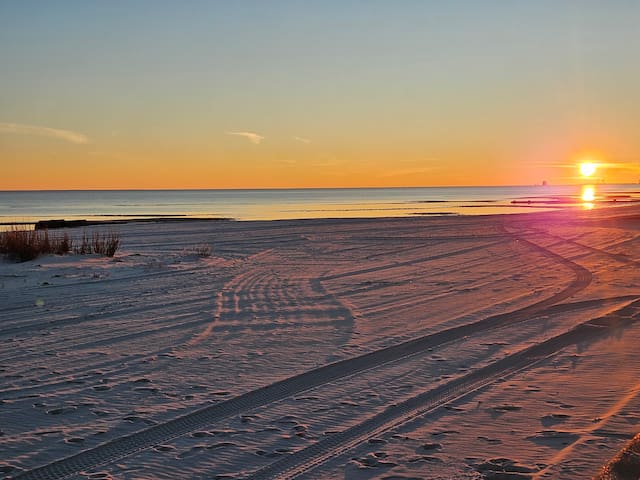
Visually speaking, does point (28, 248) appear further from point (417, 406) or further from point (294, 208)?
point (294, 208)

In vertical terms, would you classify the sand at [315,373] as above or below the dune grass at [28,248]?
below

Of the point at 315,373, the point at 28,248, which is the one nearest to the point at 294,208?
the point at 28,248

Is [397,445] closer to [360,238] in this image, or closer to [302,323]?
[302,323]

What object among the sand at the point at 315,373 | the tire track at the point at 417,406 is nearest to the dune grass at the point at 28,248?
the sand at the point at 315,373

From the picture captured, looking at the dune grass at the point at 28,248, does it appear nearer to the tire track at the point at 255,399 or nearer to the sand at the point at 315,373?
the sand at the point at 315,373

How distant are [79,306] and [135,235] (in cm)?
1597

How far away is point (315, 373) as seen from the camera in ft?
21.3

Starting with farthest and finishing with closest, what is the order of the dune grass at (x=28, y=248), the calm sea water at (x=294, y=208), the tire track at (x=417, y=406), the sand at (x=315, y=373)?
the calm sea water at (x=294, y=208) → the dune grass at (x=28, y=248) → the sand at (x=315, y=373) → the tire track at (x=417, y=406)

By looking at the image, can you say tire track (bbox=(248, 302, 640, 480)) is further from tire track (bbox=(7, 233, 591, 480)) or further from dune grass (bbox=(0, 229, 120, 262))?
dune grass (bbox=(0, 229, 120, 262))

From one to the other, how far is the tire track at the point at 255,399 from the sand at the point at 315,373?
0.02 metres

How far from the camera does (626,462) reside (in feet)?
14.0

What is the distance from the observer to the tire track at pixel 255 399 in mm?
4398

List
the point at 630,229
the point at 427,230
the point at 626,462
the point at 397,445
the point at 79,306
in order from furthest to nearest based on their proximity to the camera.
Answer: the point at 427,230, the point at 630,229, the point at 79,306, the point at 397,445, the point at 626,462

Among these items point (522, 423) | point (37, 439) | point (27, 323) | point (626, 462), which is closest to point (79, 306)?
point (27, 323)
